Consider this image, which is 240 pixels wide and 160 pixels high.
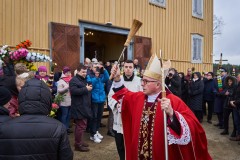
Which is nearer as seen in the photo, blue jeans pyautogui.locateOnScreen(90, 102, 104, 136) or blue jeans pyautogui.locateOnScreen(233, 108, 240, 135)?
blue jeans pyautogui.locateOnScreen(90, 102, 104, 136)

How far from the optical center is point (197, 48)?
1606 cm

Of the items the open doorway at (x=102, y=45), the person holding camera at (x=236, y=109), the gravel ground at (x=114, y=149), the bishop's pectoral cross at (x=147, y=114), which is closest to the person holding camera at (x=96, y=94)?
the gravel ground at (x=114, y=149)

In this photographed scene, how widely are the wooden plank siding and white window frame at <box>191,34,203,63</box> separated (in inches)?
12.1

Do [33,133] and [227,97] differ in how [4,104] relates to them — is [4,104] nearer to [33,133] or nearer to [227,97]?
[33,133]

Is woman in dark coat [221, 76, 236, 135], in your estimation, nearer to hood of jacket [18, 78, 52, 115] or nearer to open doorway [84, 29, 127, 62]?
hood of jacket [18, 78, 52, 115]

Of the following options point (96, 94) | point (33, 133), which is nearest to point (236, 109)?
point (96, 94)

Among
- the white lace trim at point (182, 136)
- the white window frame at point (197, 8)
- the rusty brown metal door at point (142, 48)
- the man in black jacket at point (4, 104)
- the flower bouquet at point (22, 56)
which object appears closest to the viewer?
the man in black jacket at point (4, 104)

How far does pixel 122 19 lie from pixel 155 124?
29.9ft

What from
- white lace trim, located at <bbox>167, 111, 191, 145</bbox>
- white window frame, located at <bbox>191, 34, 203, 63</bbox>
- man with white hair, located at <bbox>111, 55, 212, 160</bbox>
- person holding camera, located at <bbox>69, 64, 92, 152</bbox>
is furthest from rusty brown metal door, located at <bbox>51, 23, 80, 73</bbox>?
white window frame, located at <bbox>191, 34, 203, 63</bbox>

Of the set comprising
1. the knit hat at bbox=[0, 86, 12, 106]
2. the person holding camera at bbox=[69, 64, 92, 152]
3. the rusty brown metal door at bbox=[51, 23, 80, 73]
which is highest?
the rusty brown metal door at bbox=[51, 23, 80, 73]

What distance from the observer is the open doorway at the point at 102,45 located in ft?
51.4

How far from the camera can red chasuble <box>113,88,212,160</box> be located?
2976 millimetres

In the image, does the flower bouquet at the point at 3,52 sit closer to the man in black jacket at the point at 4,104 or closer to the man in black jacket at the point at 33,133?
the man in black jacket at the point at 4,104

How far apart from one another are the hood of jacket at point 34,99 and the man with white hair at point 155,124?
1.06 meters
